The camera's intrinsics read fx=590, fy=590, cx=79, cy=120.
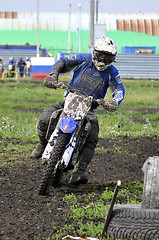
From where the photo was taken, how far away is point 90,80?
800 cm

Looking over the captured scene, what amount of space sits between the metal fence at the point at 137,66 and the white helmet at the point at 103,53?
1268 inches

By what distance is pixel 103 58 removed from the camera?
25.9ft

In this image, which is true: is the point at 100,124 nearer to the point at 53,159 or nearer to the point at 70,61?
the point at 70,61

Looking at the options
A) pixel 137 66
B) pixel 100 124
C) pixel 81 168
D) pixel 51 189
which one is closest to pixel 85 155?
pixel 81 168

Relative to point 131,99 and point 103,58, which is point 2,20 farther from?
point 103,58

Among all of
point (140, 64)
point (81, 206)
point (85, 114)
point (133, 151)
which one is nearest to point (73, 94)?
point (85, 114)

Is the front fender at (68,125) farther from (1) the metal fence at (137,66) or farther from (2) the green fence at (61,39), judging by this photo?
(2) the green fence at (61,39)

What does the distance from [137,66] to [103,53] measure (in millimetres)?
33188

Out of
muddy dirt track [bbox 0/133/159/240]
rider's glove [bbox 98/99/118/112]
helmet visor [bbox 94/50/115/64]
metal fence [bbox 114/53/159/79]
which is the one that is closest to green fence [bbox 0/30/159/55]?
metal fence [bbox 114/53/159/79]

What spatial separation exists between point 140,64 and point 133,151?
3053cm

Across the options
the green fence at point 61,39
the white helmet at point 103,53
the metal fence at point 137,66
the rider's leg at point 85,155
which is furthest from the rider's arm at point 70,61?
the green fence at point 61,39

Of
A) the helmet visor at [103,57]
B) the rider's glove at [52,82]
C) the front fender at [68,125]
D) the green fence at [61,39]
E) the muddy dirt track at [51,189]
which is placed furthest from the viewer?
the green fence at [61,39]

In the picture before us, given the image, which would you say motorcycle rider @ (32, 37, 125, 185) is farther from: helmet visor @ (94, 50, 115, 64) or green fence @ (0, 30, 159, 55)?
green fence @ (0, 30, 159, 55)

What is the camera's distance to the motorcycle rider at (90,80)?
7.84 metres
